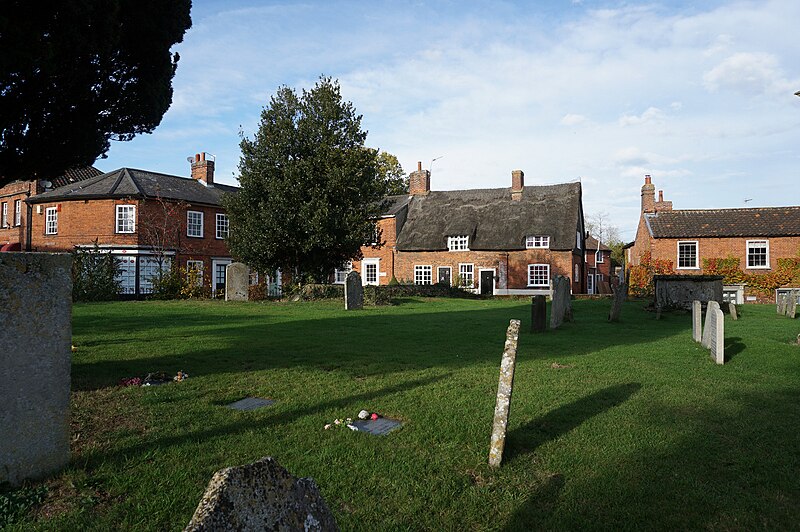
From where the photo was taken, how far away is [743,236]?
113 ft

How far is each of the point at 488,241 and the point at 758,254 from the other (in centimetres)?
1807

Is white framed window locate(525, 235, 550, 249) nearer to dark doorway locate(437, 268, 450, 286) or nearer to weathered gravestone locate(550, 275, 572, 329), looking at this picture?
dark doorway locate(437, 268, 450, 286)

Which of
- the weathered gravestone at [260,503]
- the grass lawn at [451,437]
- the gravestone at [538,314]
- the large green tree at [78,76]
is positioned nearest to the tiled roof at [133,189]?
the grass lawn at [451,437]

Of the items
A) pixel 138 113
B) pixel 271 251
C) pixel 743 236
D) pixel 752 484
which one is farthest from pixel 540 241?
pixel 752 484

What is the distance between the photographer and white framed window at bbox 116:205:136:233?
32812 millimetres

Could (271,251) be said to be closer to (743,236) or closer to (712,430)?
(712,430)

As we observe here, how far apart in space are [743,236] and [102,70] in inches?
1493

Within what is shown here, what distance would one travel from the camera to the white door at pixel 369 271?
44781mm

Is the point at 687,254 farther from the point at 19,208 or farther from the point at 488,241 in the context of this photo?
the point at 19,208

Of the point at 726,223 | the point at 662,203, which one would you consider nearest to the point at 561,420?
the point at 726,223

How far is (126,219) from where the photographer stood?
3284 centimetres

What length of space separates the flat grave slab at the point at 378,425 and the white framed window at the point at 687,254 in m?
35.7

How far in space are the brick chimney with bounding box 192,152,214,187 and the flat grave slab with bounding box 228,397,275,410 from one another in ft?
119

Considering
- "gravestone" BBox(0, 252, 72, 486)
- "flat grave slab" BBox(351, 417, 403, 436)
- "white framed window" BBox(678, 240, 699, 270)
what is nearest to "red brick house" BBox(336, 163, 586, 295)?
"white framed window" BBox(678, 240, 699, 270)
